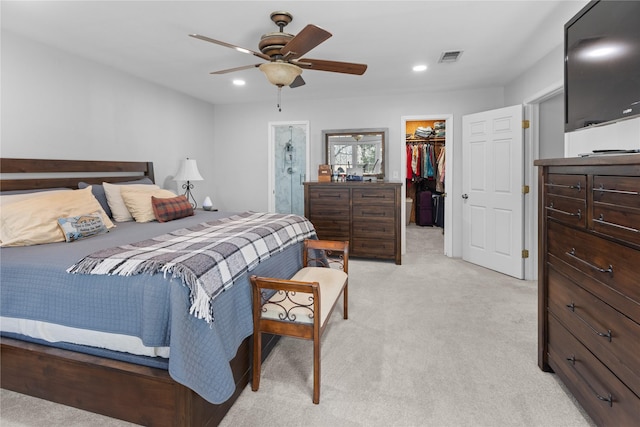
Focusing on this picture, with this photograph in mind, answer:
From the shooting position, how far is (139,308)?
1.47 meters

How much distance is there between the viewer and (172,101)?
464cm

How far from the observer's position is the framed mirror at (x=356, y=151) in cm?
503

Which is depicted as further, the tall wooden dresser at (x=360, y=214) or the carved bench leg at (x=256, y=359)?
the tall wooden dresser at (x=360, y=214)

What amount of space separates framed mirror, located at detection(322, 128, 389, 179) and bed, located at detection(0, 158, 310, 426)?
3.54m

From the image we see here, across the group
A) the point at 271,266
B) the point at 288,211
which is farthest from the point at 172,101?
the point at 271,266

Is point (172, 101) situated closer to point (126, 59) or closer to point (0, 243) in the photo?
point (126, 59)

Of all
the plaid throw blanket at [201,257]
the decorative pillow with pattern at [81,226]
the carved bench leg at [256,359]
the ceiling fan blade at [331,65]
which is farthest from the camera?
the ceiling fan blade at [331,65]

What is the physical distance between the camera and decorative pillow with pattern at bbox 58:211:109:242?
2.16 metres

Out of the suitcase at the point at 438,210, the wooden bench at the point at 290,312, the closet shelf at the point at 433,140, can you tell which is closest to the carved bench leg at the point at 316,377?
the wooden bench at the point at 290,312

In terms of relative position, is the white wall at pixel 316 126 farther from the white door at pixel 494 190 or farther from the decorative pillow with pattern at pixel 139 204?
the decorative pillow with pattern at pixel 139 204

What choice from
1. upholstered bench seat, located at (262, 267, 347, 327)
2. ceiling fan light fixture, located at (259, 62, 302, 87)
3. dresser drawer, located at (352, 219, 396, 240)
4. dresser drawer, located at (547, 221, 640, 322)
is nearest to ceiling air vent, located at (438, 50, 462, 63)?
ceiling fan light fixture, located at (259, 62, 302, 87)

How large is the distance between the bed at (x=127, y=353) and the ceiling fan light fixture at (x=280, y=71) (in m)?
1.57

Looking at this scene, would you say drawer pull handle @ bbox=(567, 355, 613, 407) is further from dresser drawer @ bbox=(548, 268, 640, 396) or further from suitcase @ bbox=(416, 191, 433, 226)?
suitcase @ bbox=(416, 191, 433, 226)

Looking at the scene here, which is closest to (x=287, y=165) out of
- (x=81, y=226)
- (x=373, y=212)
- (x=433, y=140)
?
(x=373, y=212)
